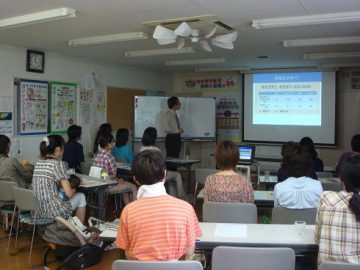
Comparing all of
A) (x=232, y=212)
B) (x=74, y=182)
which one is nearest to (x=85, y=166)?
(x=74, y=182)

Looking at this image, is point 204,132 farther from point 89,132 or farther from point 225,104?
point 89,132

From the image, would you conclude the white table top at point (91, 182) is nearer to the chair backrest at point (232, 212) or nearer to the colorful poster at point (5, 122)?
the chair backrest at point (232, 212)

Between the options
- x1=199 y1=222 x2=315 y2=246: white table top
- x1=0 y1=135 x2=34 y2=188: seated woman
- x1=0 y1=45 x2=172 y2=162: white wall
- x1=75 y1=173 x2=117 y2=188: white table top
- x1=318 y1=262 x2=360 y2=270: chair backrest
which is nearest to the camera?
x1=318 y1=262 x2=360 y2=270: chair backrest

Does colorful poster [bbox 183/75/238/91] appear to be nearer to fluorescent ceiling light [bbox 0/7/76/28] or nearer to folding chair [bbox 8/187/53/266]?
fluorescent ceiling light [bbox 0/7/76/28]

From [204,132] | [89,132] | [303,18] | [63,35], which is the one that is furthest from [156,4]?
[204,132]

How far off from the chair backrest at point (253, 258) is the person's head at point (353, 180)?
1.29 feet

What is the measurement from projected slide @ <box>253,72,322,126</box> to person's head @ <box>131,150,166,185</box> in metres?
6.50

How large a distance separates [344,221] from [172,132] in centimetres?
549

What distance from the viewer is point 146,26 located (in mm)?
4555

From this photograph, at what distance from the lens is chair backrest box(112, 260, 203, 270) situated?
168 cm

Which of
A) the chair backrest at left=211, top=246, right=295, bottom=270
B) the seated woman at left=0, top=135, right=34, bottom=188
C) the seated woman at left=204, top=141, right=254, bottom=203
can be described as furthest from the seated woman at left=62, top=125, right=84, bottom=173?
the chair backrest at left=211, top=246, right=295, bottom=270

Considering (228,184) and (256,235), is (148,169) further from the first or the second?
(228,184)

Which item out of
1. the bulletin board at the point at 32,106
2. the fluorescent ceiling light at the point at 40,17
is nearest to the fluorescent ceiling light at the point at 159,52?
the bulletin board at the point at 32,106

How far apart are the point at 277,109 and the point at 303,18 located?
4234 mm
